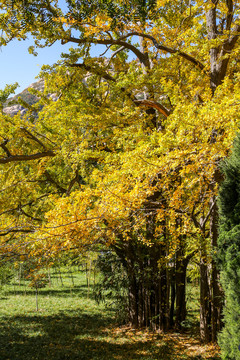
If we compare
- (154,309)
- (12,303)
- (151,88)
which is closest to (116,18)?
(151,88)

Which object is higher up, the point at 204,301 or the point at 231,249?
the point at 231,249

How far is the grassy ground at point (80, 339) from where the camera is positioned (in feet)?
23.8

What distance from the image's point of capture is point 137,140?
6.57 metres

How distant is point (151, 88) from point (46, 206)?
5.74 meters

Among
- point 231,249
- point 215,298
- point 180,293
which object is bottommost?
point 180,293

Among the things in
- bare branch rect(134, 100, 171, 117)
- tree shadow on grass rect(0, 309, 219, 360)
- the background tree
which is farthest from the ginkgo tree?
tree shadow on grass rect(0, 309, 219, 360)

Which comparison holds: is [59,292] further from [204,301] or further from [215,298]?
[215,298]

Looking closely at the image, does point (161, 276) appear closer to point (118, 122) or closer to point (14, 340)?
point (118, 122)

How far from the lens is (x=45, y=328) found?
37.2 feet

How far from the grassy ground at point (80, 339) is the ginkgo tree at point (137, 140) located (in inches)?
29.7

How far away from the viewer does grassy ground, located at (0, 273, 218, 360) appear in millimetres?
7266

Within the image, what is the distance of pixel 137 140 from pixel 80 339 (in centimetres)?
731

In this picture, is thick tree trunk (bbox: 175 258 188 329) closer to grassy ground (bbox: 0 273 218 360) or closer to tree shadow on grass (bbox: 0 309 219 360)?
grassy ground (bbox: 0 273 218 360)

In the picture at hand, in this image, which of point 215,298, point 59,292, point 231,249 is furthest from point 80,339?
point 59,292
